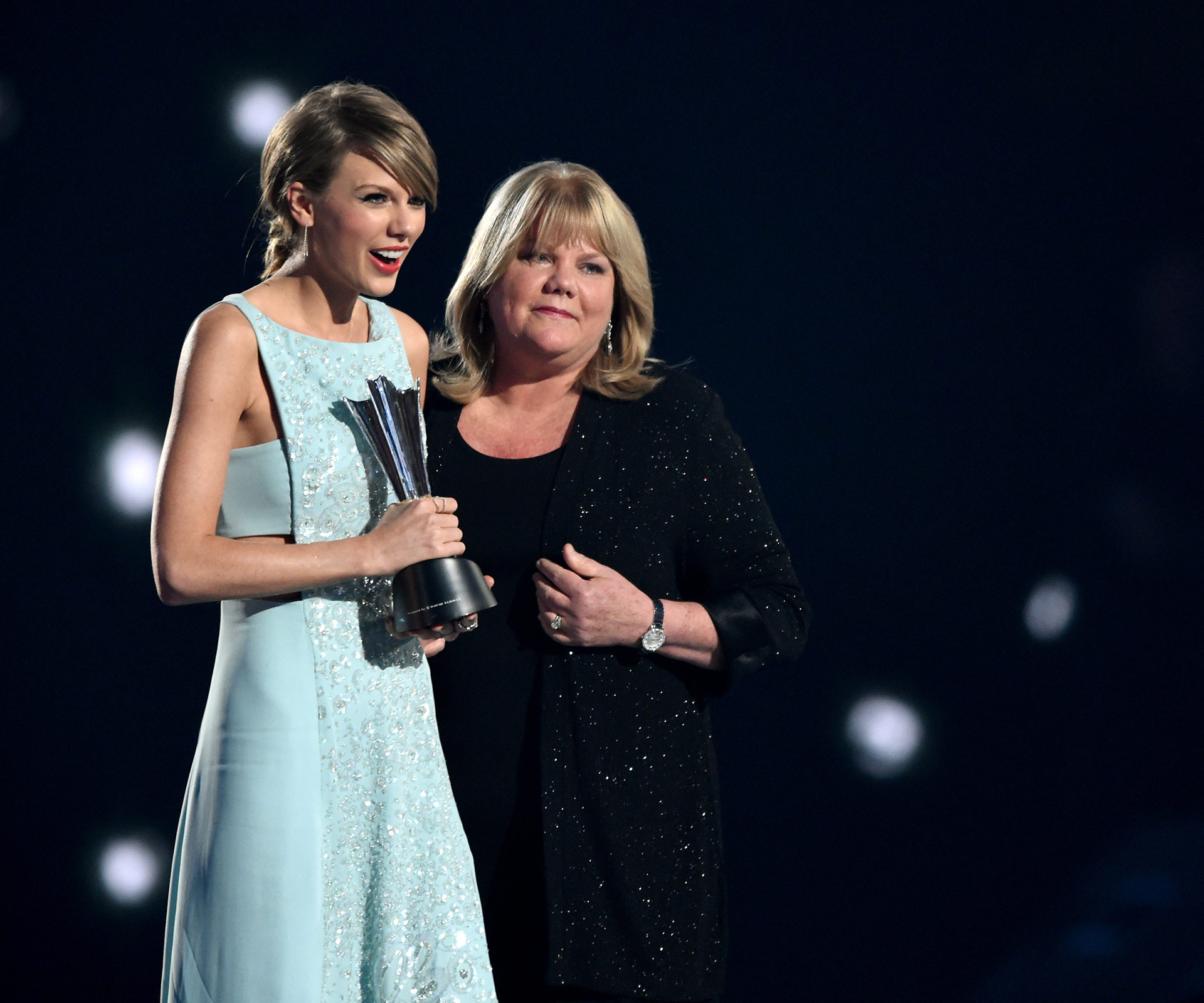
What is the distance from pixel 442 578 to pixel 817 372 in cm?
110

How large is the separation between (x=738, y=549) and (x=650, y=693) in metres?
0.23

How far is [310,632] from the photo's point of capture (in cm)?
124

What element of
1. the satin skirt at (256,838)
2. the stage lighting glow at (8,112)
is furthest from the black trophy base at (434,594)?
the stage lighting glow at (8,112)

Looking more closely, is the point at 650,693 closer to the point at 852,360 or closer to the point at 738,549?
the point at 738,549

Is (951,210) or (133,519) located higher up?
(951,210)

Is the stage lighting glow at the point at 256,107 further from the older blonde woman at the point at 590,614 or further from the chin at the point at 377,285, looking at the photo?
the chin at the point at 377,285

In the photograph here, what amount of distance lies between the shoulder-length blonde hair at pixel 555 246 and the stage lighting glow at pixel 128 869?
1169mm

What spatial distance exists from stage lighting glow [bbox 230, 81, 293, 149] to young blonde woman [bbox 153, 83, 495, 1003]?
84 cm

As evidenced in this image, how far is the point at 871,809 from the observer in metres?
2.18

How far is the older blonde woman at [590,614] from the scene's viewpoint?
1.50 m

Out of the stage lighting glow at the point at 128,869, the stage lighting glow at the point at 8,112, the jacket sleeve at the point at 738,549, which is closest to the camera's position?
the jacket sleeve at the point at 738,549

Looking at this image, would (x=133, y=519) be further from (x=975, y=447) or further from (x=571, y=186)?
(x=975, y=447)

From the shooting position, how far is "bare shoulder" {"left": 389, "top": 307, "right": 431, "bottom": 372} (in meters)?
1.48

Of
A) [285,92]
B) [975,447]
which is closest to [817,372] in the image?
[975,447]
